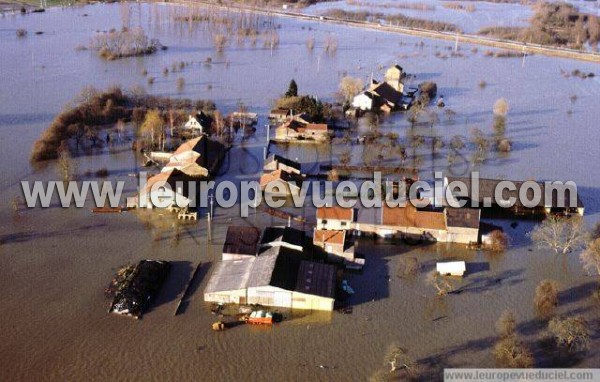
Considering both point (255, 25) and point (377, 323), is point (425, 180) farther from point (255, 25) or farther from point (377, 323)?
point (255, 25)

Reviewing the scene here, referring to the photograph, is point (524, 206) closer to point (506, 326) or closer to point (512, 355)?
point (506, 326)

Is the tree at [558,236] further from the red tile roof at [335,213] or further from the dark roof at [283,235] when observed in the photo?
the dark roof at [283,235]

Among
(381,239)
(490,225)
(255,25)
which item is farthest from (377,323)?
(255,25)

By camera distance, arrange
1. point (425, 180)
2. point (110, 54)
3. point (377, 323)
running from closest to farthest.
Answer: point (377, 323) < point (425, 180) < point (110, 54)

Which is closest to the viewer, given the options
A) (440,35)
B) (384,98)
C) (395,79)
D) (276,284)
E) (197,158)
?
(276,284)

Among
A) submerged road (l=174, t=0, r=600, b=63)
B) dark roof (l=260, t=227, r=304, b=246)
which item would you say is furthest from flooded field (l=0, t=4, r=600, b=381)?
submerged road (l=174, t=0, r=600, b=63)

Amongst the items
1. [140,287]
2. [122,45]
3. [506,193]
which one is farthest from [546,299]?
[122,45]

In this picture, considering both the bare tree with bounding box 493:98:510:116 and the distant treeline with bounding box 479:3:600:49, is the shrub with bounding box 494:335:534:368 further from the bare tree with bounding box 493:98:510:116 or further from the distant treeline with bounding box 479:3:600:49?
the distant treeline with bounding box 479:3:600:49
